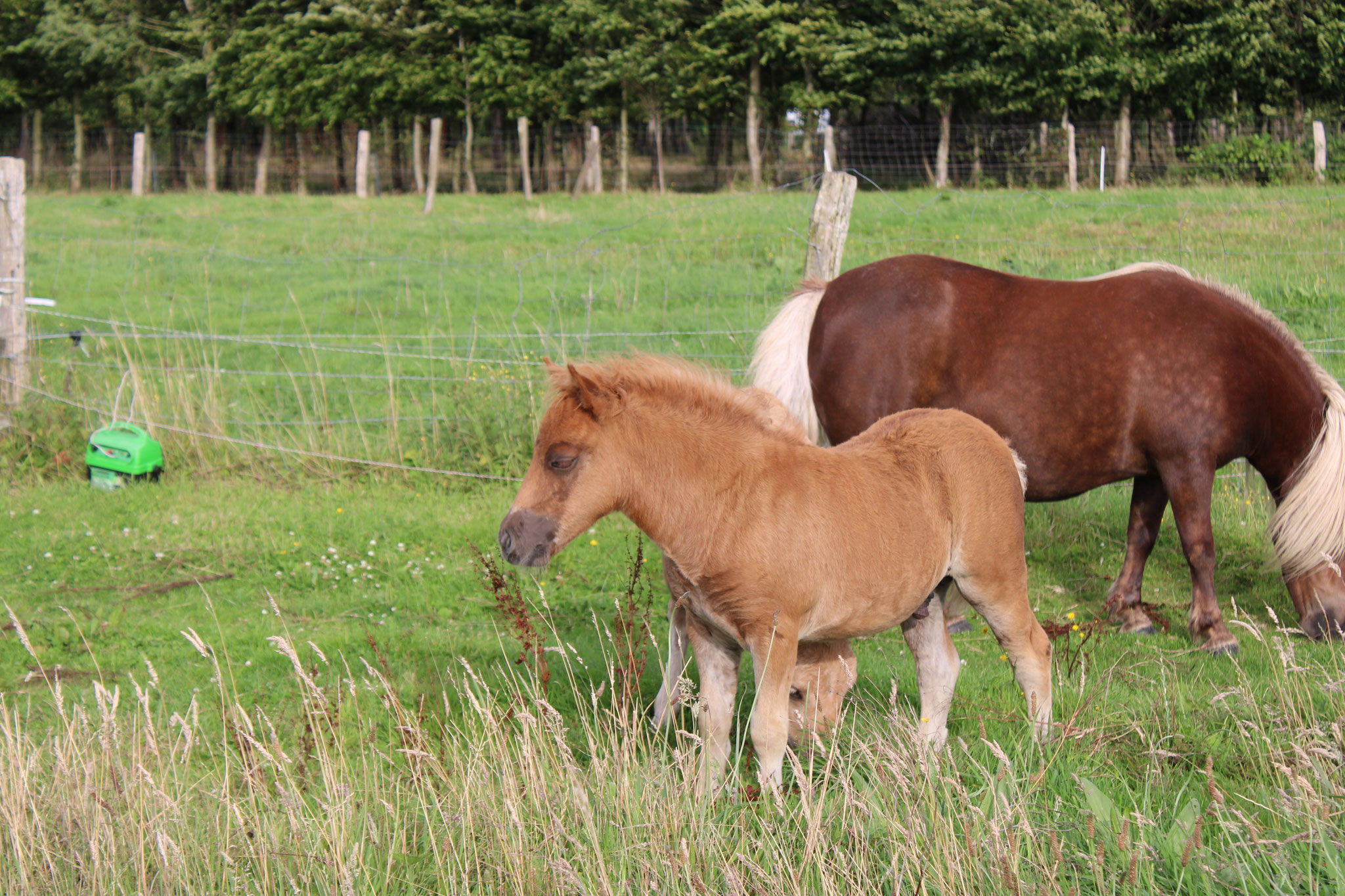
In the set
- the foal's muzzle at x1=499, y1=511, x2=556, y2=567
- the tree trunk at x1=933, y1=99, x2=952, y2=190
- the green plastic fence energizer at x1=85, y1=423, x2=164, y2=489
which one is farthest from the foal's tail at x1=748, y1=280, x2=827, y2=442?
the tree trunk at x1=933, y1=99, x2=952, y2=190

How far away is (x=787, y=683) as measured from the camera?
11.2 feet

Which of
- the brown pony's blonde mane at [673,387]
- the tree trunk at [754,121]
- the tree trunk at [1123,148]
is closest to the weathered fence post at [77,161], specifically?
the tree trunk at [754,121]

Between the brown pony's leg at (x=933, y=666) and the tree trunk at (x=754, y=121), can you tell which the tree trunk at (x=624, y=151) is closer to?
the tree trunk at (x=754, y=121)

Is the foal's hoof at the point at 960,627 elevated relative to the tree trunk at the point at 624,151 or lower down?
lower down

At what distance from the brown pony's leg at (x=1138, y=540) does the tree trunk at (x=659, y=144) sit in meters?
23.4

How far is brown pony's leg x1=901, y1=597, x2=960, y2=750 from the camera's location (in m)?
4.00

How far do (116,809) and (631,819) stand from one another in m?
1.48

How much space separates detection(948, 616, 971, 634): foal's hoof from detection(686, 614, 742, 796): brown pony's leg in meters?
2.24

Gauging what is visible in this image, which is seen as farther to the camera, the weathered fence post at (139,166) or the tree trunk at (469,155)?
the weathered fence post at (139,166)

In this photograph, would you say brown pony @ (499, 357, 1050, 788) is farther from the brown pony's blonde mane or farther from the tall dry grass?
the tall dry grass

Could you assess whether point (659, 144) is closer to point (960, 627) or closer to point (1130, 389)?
point (1130, 389)

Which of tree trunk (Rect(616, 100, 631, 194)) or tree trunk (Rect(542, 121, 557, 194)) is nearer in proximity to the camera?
tree trunk (Rect(616, 100, 631, 194))

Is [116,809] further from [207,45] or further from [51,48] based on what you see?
[51,48]

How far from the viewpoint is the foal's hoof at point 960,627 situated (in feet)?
18.6
